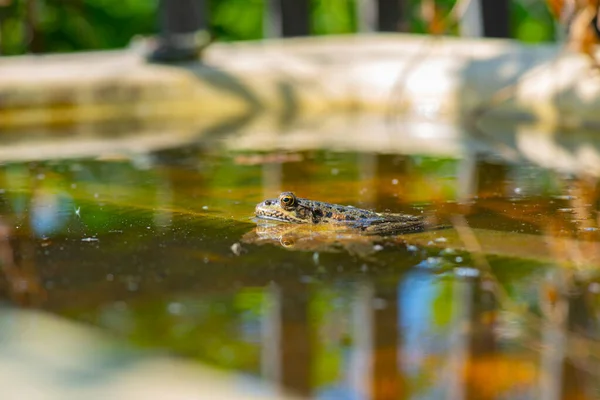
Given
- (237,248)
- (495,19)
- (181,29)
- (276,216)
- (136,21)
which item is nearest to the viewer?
(237,248)

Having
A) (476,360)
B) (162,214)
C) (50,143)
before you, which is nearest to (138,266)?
(162,214)

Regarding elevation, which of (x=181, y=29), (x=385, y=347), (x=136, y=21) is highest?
(x=136, y=21)

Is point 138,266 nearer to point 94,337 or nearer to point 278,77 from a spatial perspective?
point 94,337

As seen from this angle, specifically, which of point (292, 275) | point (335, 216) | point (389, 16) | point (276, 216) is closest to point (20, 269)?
point (292, 275)

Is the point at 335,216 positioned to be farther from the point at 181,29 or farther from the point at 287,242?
the point at 181,29

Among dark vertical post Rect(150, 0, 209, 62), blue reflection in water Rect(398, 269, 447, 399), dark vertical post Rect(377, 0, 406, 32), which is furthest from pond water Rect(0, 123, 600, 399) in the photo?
dark vertical post Rect(377, 0, 406, 32)

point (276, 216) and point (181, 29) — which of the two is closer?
point (276, 216)

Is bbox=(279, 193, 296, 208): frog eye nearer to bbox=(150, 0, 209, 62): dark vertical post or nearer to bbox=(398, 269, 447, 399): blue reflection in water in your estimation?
bbox=(398, 269, 447, 399): blue reflection in water
